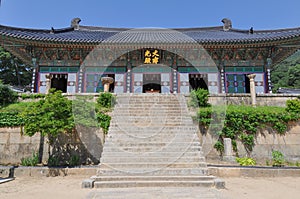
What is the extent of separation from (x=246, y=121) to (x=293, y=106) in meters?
2.40

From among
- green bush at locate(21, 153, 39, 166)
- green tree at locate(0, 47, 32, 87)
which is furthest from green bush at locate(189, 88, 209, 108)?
green tree at locate(0, 47, 32, 87)

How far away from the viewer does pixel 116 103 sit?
9.28 metres

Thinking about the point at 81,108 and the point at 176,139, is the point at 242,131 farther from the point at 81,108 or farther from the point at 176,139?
the point at 81,108

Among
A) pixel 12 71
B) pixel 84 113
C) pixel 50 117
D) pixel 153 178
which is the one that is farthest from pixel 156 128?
pixel 12 71

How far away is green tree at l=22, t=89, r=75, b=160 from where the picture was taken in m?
6.66

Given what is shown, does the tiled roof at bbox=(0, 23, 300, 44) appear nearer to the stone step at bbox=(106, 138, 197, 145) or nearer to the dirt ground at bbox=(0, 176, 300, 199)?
the stone step at bbox=(106, 138, 197, 145)

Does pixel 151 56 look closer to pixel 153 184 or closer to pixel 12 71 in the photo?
pixel 153 184

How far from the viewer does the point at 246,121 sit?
8344 mm

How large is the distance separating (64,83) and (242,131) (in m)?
14.7

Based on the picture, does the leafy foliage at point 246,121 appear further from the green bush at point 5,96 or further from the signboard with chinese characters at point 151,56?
the green bush at point 5,96

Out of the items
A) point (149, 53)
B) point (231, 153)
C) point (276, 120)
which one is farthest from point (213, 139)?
point (149, 53)

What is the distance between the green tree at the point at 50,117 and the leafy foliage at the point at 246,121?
206 inches

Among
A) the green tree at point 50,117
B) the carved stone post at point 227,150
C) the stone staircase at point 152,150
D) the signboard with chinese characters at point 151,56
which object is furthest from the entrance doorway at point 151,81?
the green tree at point 50,117

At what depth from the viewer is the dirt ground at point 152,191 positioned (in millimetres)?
4453
